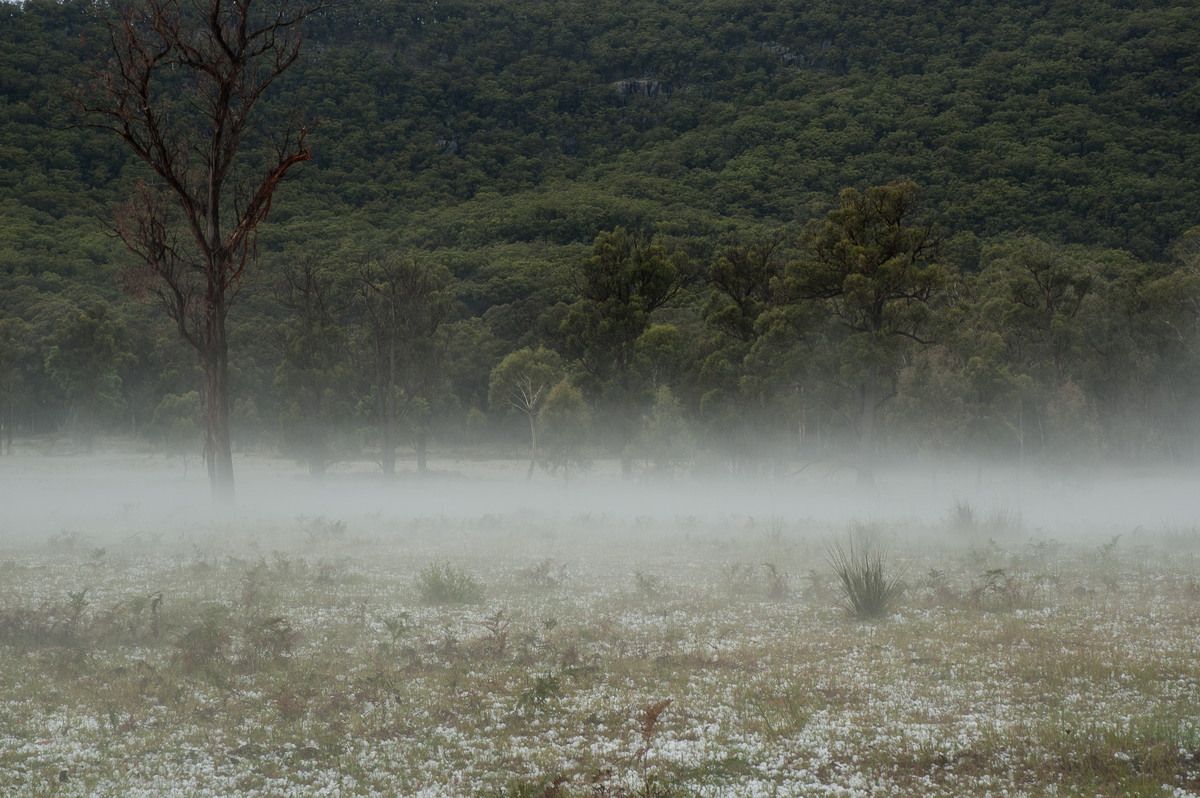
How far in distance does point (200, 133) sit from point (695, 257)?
45.2 m

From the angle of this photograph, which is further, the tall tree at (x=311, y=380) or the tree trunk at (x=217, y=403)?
the tall tree at (x=311, y=380)

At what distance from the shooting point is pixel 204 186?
23.2 m

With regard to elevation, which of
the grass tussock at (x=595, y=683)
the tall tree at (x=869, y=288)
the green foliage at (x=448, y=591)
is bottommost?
the green foliage at (x=448, y=591)

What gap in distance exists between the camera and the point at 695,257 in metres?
64.8

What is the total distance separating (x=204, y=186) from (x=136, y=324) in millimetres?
64591

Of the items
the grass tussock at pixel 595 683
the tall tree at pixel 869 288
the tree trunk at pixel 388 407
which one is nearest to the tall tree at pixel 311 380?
the tree trunk at pixel 388 407

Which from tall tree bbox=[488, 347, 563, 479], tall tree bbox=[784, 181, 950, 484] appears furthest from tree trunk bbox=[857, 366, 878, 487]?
tall tree bbox=[488, 347, 563, 479]

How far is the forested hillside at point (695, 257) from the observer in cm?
3897

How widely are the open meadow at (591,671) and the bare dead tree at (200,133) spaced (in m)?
6.19

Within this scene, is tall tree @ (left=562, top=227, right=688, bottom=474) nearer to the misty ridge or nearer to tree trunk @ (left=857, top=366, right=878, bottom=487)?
the misty ridge

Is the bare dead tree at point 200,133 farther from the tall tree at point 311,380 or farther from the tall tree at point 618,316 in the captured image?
the tall tree at point 618,316

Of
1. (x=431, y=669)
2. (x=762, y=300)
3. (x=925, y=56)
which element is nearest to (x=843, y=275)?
(x=762, y=300)

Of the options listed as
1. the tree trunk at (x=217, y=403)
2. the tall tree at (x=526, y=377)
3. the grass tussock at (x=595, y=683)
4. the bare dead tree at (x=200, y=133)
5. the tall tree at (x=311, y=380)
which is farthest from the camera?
the tall tree at (x=526, y=377)

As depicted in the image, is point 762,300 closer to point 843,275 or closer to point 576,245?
point 843,275
